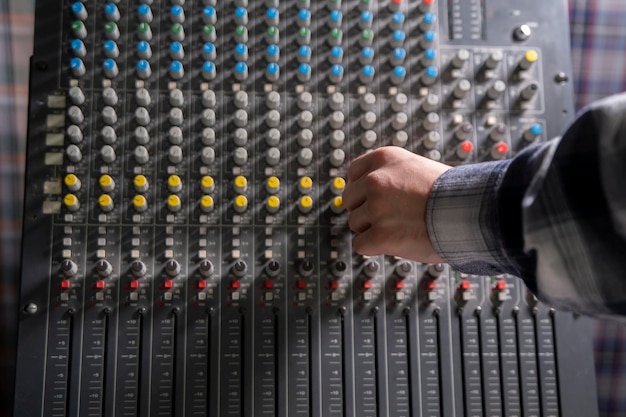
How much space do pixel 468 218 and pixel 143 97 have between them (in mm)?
788

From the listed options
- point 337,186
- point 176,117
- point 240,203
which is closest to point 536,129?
point 337,186

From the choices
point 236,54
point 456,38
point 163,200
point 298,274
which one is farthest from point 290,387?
point 456,38

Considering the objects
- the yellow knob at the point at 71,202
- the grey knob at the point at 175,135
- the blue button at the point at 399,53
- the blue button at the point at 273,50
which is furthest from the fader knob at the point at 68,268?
the blue button at the point at 399,53

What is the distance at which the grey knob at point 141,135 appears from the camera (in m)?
1.26

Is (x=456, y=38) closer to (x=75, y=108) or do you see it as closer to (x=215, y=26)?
(x=215, y=26)

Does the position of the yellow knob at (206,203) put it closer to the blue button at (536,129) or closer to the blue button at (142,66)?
the blue button at (142,66)

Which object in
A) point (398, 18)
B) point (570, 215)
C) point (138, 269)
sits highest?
point (398, 18)

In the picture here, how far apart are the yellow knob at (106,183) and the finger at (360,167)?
0.54 m

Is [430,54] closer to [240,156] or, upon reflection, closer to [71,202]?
[240,156]

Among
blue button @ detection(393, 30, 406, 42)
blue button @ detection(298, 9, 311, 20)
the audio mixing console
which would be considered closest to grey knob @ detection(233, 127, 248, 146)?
the audio mixing console

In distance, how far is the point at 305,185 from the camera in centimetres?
127

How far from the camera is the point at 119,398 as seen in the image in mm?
1168

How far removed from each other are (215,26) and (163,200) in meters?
0.45

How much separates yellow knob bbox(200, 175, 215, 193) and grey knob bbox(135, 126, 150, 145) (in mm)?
161
